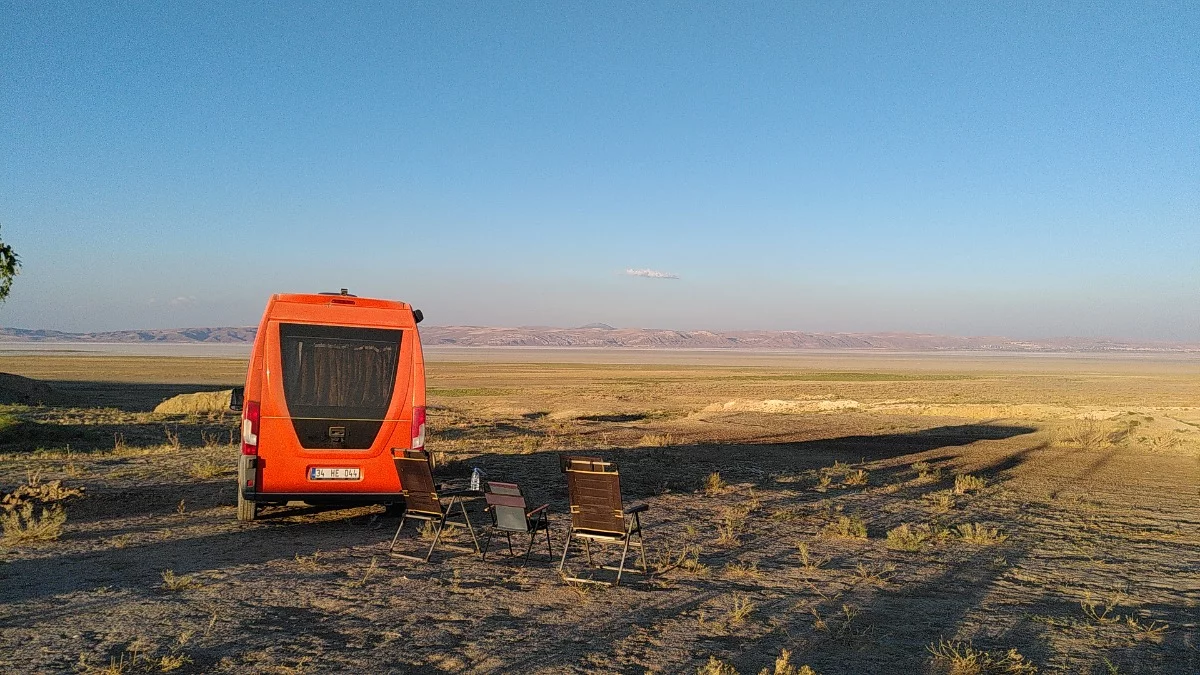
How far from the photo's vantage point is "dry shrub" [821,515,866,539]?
9.70 meters

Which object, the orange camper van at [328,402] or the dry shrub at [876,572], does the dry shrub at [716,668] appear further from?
the orange camper van at [328,402]

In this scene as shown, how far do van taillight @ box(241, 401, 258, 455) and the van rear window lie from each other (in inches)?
13.3

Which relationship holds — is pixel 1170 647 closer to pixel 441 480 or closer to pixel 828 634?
pixel 828 634

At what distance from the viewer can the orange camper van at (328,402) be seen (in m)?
8.77

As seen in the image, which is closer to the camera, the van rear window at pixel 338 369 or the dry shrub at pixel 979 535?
the van rear window at pixel 338 369

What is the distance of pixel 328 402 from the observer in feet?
29.7

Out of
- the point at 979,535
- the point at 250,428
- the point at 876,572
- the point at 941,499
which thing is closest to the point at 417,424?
the point at 250,428

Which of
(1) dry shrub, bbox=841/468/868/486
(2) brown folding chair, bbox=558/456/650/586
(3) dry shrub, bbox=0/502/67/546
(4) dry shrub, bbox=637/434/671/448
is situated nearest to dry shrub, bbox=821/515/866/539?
(2) brown folding chair, bbox=558/456/650/586

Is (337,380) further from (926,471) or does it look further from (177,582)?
(926,471)

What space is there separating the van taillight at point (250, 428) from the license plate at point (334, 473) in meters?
0.61

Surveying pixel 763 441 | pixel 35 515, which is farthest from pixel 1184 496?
pixel 35 515

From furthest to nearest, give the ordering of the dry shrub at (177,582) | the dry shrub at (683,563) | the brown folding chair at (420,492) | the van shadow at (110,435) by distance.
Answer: the van shadow at (110,435) → the brown folding chair at (420,492) → the dry shrub at (683,563) → the dry shrub at (177,582)

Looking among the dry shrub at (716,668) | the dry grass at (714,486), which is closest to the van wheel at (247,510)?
the dry shrub at (716,668)

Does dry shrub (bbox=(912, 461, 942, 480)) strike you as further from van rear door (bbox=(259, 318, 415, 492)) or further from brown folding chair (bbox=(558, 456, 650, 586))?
van rear door (bbox=(259, 318, 415, 492))
